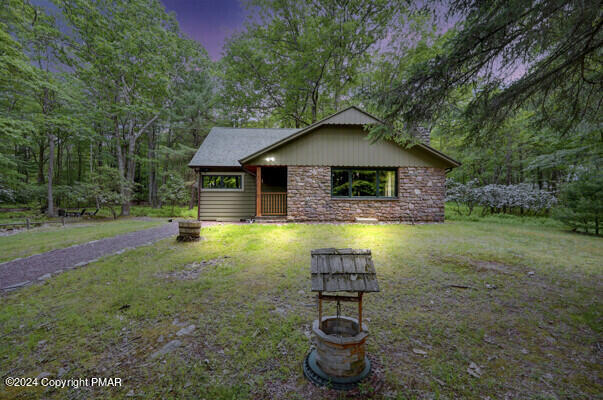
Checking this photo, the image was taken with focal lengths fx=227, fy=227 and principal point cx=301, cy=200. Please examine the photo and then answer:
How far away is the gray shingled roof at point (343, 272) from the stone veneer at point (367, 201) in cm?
814

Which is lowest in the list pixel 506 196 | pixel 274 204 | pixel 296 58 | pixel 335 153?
pixel 274 204

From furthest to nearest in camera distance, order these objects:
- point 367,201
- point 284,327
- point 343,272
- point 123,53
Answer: point 123,53 < point 367,201 < point 284,327 < point 343,272

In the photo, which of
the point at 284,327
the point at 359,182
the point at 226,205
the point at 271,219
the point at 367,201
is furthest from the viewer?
the point at 226,205

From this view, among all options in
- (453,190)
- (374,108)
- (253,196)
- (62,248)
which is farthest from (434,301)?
(453,190)

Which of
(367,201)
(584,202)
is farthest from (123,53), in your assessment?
(584,202)

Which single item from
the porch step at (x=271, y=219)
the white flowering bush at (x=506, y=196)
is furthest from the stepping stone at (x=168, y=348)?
the white flowering bush at (x=506, y=196)

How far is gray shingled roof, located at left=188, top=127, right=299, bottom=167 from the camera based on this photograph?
456 inches

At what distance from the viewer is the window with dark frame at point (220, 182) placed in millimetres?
12094

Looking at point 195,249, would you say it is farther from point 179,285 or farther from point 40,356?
point 40,356

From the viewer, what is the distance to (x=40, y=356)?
2268mm

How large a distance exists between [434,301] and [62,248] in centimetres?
893

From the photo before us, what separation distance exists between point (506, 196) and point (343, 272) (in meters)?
15.2

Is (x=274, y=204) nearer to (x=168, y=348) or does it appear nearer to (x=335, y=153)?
(x=335, y=153)

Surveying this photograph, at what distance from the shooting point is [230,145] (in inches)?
510
